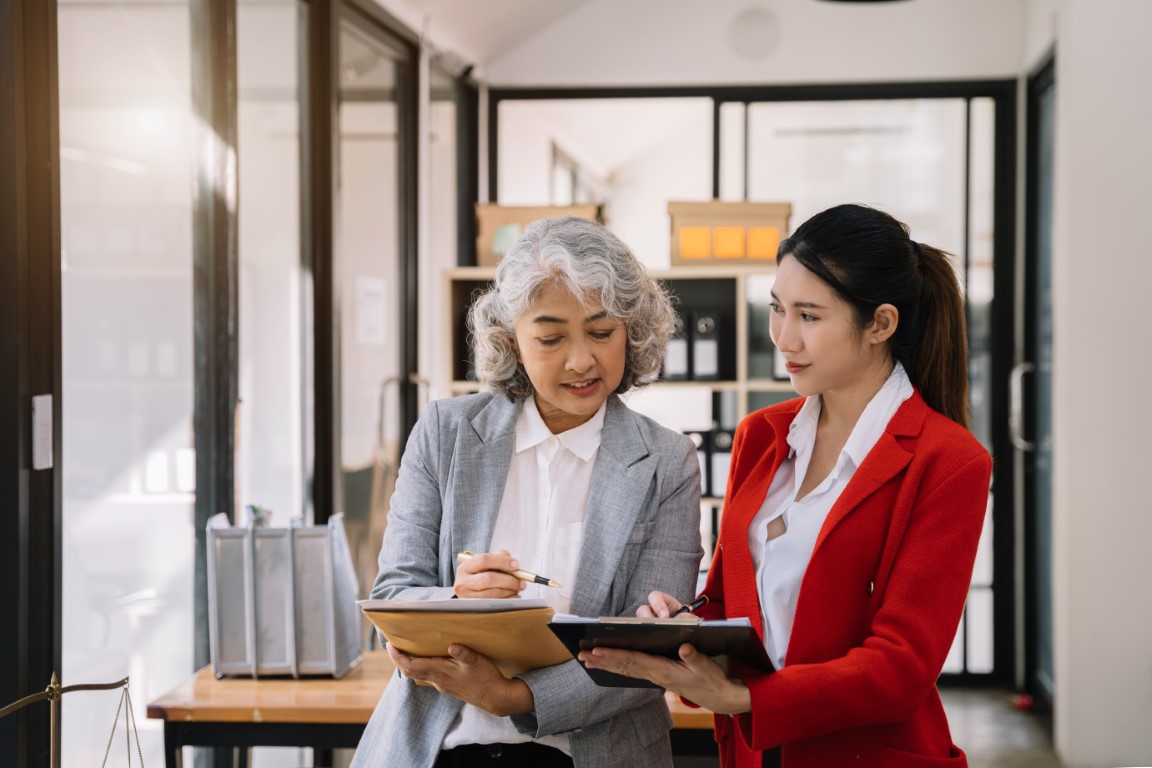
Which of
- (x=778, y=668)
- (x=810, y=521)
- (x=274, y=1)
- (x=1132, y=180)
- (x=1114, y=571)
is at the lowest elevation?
(x=1114, y=571)

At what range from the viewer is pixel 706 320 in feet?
14.0

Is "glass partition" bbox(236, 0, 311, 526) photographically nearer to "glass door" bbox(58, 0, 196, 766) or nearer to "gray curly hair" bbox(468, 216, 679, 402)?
"glass door" bbox(58, 0, 196, 766)

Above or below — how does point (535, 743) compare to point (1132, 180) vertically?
below

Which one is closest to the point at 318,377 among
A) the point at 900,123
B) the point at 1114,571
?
the point at 1114,571

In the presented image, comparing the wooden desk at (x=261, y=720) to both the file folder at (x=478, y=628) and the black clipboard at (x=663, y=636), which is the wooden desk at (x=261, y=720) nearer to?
the file folder at (x=478, y=628)

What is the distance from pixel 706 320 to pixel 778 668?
281 cm

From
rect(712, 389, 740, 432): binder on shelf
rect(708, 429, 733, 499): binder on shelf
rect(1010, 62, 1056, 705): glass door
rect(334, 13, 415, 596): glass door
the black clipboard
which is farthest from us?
rect(712, 389, 740, 432): binder on shelf

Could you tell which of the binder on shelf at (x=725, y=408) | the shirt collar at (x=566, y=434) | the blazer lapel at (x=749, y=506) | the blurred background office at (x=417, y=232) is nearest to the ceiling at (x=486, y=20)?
the blurred background office at (x=417, y=232)

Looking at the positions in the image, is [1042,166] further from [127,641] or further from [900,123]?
[127,641]

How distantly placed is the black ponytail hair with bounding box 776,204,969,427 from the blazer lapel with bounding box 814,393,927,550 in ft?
0.34

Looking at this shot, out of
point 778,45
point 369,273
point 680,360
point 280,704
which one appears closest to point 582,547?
point 280,704

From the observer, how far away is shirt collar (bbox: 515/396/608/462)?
171 centimetres

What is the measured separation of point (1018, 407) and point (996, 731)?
51.4 inches

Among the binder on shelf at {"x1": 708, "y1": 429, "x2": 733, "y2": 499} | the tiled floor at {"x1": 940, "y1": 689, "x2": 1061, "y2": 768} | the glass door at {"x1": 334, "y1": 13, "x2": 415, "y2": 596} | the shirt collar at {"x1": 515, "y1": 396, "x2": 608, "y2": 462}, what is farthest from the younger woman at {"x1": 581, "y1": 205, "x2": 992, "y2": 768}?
the tiled floor at {"x1": 940, "y1": 689, "x2": 1061, "y2": 768}
